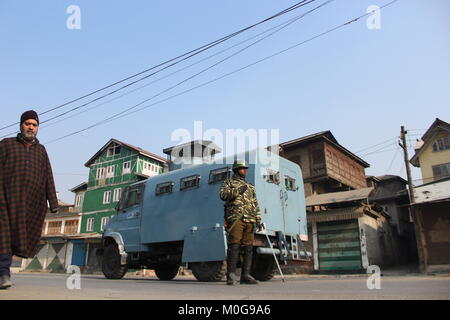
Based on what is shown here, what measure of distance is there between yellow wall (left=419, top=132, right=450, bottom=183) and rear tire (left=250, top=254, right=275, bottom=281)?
2841cm

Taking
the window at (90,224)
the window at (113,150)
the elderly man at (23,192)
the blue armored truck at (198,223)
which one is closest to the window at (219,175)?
the blue armored truck at (198,223)

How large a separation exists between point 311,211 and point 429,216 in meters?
6.11

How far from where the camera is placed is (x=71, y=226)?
39.1 metres

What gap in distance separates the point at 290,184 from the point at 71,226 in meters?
35.1

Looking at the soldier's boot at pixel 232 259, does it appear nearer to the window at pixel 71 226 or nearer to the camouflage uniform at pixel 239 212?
the camouflage uniform at pixel 239 212

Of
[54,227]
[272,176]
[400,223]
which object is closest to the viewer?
[272,176]

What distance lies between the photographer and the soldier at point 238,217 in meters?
5.90

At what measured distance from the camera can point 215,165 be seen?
898cm

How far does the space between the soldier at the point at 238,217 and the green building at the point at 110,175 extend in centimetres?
3087

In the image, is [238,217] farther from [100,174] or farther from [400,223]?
[100,174]

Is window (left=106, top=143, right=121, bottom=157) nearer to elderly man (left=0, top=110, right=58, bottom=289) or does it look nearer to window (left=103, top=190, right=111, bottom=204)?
window (left=103, top=190, right=111, bottom=204)

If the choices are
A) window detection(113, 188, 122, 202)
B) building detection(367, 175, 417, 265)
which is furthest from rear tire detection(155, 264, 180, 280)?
window detection(113, 188, 122, 202)

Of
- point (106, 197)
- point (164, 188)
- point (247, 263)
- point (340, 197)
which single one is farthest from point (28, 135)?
point (106, 197)
